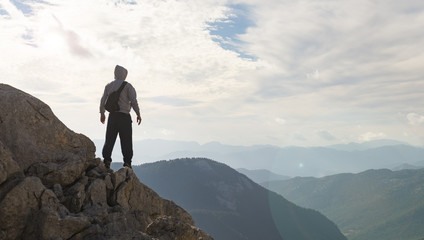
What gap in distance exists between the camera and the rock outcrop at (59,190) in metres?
10.6

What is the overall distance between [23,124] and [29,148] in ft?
4.02

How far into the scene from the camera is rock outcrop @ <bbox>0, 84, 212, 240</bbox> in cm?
1061

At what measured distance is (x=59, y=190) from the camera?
12320 millimetres

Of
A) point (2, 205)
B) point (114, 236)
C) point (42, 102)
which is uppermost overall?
point (42, 102)

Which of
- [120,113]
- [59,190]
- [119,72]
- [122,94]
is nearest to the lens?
[59,190]

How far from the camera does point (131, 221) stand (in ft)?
43.5

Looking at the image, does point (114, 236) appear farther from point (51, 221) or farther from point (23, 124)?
point (23, 124)

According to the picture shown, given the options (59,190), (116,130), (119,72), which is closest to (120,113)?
(116,130)

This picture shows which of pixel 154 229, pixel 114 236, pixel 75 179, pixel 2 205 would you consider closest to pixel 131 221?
pixel 154 229

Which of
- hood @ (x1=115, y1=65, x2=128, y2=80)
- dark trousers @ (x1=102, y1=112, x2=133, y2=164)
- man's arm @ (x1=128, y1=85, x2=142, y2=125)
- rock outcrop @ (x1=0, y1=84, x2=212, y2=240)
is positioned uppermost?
hood @ (x1=115, y1=65, x2=128, y2=80)

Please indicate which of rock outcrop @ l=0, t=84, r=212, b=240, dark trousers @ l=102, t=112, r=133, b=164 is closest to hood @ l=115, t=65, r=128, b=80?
dark trousers @ l=102, t=112, r=133, b=164

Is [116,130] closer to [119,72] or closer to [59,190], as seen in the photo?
[119,72]

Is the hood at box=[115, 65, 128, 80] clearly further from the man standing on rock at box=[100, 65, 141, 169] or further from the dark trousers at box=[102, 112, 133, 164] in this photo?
the dark trousers at box=[102, 112, 133, 164]

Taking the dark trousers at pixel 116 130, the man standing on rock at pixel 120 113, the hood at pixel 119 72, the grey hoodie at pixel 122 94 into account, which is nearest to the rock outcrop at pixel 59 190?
the dark trousers at pixel 116 130
